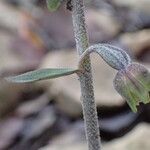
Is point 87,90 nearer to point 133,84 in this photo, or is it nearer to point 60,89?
point 133,84

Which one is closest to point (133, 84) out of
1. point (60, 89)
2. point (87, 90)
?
point (87, 90)

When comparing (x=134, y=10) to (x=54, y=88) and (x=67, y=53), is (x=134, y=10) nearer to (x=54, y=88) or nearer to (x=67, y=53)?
(x=67, y=53)

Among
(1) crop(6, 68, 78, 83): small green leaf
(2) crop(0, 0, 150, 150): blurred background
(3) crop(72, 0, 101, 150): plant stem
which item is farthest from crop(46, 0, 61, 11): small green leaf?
(2) crop(0, 0, 150, 150): blurred background

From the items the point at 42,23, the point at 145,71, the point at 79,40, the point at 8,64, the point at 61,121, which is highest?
the point at 42,23

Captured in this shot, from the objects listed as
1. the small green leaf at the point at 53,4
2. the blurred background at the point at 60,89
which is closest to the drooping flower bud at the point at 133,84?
the small green leaf at the point at 53,4

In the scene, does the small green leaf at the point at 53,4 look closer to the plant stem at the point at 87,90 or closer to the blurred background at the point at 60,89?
the plant stem at the point at 87,90

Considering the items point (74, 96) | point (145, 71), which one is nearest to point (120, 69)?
point (145, 71)

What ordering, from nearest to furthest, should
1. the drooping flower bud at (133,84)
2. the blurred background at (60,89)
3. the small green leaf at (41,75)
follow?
the drooping flower bud at (133,84), the small green leaf at (41,75), the blurred background at (60,89)
